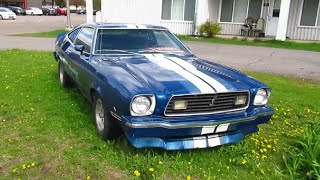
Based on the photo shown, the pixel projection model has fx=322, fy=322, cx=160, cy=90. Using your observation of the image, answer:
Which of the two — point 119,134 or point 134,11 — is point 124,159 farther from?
point 134,11

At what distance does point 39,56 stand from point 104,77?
23.4 ft

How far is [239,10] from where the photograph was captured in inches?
736

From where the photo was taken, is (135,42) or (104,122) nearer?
(104,122)

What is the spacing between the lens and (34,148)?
3725 millimetres

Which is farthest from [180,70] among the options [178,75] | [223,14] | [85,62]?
[223,14]

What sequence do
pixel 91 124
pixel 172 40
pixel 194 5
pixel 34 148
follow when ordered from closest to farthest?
pixel 34 148 < pixel 91 124 < pixel 172 40 < pixel 194 5

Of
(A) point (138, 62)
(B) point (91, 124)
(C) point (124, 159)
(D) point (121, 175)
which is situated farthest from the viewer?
(B) point (91, 124)

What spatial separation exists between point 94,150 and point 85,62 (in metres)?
1.33

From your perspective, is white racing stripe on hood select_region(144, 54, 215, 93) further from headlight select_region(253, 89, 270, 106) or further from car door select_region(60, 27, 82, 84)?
car door select_region(60, 27, 82, 84)

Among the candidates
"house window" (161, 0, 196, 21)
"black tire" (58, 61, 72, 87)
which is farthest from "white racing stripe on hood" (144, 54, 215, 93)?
"house window" (161, 0, 196, 21)

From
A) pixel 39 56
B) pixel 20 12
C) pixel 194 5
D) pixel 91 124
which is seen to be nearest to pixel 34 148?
pixel 91 124

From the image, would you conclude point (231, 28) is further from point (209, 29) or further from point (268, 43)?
point (268, 43)

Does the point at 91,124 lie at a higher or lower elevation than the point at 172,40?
lower

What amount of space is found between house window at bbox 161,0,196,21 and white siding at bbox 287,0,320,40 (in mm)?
5445
